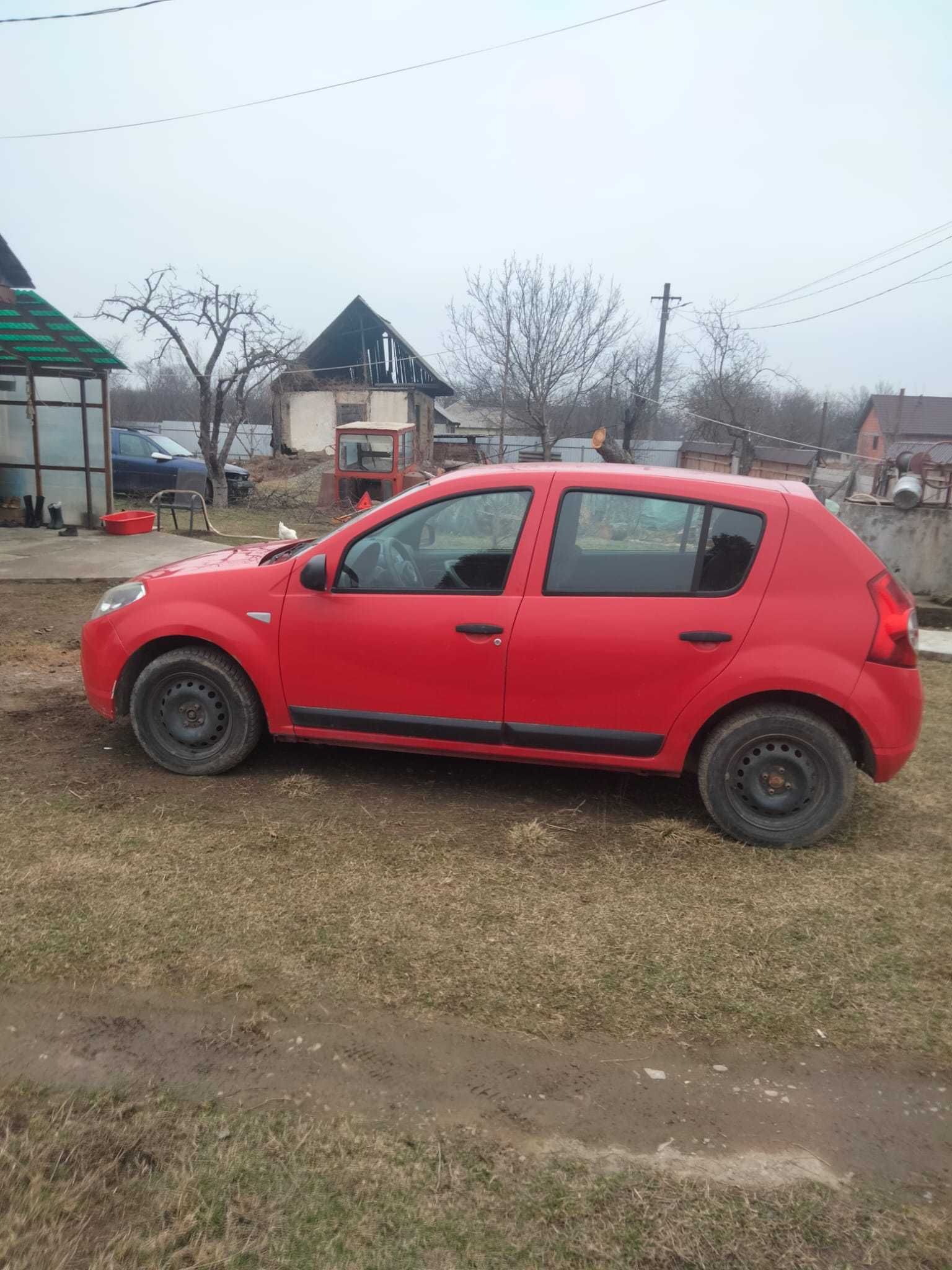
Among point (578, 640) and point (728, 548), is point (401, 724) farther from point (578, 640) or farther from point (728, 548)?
point (728, 548)

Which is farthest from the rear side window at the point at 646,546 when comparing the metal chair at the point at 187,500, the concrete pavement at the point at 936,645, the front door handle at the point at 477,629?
the metal chair at the point at 187,500

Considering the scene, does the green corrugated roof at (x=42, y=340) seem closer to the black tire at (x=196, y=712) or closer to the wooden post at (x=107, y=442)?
the wooden post at (x=107, y=442)

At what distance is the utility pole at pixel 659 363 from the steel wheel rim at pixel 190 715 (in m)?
29.0

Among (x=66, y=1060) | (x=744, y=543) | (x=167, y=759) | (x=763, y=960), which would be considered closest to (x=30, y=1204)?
(x=66, y=1060)

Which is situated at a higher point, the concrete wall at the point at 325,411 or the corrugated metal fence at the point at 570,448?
the concrete wall at the point at 325,411

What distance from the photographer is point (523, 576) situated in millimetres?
3877

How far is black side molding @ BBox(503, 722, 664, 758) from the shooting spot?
3840 millimetres

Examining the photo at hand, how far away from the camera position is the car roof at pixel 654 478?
382 cm

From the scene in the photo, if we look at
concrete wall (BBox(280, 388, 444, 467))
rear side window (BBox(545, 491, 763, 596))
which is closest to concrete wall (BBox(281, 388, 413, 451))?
concrete wall (BBox(280, 388, 444, 467))

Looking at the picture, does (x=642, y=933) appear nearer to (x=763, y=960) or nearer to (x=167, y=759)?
(x=763, y=960)

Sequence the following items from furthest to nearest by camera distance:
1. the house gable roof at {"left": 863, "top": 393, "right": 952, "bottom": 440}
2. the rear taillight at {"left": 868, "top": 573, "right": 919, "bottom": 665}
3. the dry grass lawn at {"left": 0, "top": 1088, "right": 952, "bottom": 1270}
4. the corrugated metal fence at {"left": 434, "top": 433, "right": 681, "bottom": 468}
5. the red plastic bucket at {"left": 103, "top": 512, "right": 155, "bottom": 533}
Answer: the house gable roof at {"left": 863, "top": 393, "right": 952, "bottom": 440} < the corrugated metal fence at {"left": 434, "top": 433, "right": 681, "bottom": 468} < the red plastic bucket at {"left": 103, "top": 512, "right": 155, "bottom": 533} < the rear taillight at {"left": 868, "top": 573, "right": 919, "bottom": 665} < the dry grass lawn at {"left": 0, "top": 1088, "right": 952, "bottom": 1270}

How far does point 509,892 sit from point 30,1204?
6.12 feet

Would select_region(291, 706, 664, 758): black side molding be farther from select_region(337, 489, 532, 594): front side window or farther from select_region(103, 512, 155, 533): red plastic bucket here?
select_region(103, 512, 155, 533): red plastic bucket

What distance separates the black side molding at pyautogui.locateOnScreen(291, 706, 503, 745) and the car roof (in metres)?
1.14
